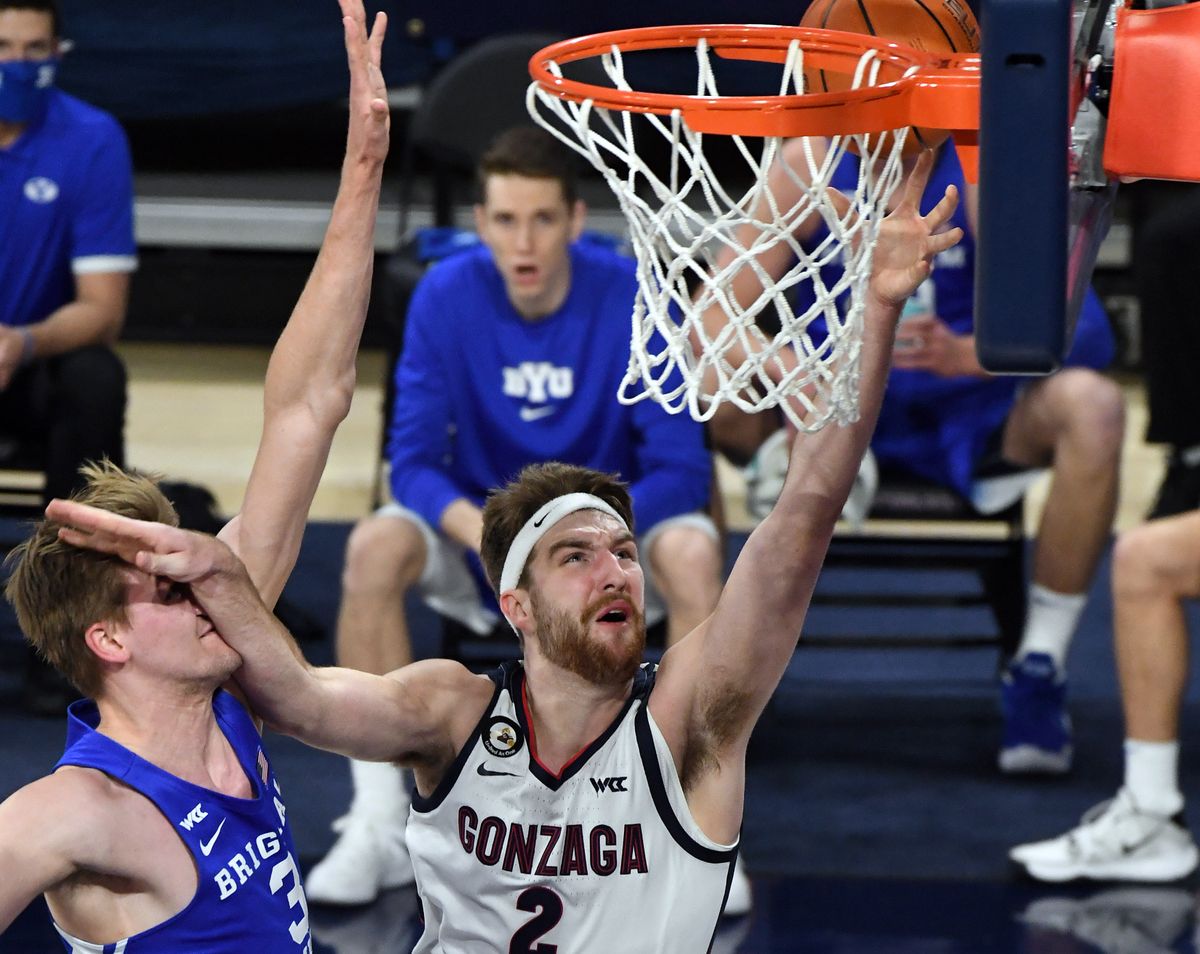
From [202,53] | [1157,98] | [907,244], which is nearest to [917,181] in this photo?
[907,244]

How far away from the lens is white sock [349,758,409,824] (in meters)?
4.48

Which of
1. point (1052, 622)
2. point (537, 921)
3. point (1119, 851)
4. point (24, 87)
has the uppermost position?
point (24, 87)

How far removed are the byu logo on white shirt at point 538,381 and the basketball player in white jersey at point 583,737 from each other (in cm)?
175

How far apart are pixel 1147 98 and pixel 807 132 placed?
0.44 meters

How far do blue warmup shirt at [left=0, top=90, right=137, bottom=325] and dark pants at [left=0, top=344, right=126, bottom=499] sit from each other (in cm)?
25

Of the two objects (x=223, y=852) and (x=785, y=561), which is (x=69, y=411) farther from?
(x=785, y=561)

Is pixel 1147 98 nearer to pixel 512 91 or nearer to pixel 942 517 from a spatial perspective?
pixel 942 517

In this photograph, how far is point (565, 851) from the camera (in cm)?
303

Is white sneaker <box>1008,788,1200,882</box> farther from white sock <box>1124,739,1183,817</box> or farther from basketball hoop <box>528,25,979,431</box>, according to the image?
basketball hoop <box>528,25,979,431</box>

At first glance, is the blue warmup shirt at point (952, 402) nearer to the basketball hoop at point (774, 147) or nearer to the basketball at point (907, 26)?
the basketball at point (907, 26)

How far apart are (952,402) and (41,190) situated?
2569 millimetres

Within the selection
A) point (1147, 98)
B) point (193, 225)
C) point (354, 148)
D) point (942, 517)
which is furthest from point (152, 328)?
point (1147, 98)

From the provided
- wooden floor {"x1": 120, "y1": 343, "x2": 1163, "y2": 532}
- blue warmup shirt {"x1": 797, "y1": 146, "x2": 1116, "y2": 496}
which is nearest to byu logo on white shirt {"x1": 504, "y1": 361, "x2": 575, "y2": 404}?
blue warmup shirt {"x1": 797, "y1": 146, "x2": 1116, "y2": 496}

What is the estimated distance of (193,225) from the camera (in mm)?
8641
